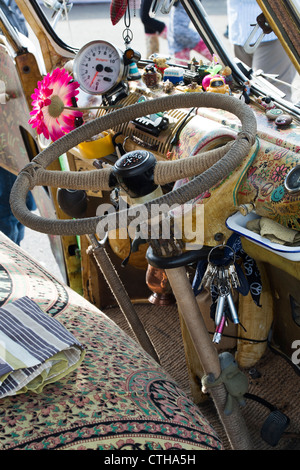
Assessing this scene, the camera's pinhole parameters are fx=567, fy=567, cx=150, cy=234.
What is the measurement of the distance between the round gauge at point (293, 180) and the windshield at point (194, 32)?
1.66 feet

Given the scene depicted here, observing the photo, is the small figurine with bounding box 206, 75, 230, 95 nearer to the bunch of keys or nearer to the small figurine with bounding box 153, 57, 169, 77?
the small figurine with bounding box 153, 57, 169, 77

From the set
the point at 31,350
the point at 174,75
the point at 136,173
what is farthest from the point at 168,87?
the point at 31,350

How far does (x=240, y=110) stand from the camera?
4.58 ft

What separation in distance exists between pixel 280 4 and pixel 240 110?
47 cm

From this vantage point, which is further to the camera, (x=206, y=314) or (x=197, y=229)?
(x=206, y=314)

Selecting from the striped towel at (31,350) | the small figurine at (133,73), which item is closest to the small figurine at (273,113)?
the small figurine at (133,73)

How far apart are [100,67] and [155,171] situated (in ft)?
3.63

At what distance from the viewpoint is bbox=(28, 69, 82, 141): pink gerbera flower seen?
2105mm

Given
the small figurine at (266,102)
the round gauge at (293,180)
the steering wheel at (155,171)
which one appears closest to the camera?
the steering wheel at (155,171)

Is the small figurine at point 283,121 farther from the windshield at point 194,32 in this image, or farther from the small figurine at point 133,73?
the small figurine at point 133,73

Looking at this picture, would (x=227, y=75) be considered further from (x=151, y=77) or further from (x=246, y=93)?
(x=151, y=77)

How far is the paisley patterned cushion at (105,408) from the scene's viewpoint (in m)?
1.15
